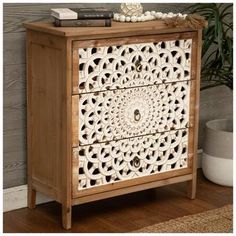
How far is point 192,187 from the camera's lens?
11.5 ft

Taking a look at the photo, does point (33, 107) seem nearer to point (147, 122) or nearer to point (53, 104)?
point (53, 104)

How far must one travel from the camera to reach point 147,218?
3.27 metres

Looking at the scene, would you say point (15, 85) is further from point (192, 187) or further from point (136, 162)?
point (192, 187)

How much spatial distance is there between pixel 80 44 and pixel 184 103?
66 centimetres

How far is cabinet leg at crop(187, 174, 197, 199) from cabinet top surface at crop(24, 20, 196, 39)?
0.74m

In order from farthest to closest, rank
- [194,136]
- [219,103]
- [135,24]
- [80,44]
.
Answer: [219,103] → [194,136] → [135,24] → [80,44]

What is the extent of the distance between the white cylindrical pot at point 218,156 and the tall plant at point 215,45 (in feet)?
0.83

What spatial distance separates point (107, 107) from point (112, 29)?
34 cm

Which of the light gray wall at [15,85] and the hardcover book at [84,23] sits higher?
the hardcover book at [84,23]

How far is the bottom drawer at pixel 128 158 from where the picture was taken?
3139 millimetres

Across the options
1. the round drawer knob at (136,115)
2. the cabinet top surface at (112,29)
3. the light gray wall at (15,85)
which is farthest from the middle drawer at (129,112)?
the light gray wall at (15,85)

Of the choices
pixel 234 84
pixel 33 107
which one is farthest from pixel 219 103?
pixel 33 107

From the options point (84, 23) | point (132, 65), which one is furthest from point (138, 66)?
point (84, 23)

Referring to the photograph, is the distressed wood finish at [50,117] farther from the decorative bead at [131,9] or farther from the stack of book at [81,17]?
the decorative bead at [131,9]
